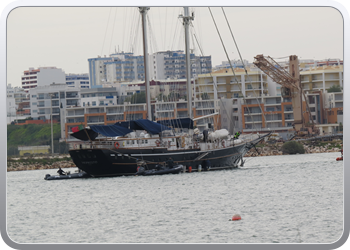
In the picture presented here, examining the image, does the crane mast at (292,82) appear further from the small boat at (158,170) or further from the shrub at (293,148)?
the small boat at (158,170)

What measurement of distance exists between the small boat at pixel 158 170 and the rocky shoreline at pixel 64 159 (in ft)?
102

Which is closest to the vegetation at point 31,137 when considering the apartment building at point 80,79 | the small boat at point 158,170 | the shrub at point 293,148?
the shrub at point 293,148

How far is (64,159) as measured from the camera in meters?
77.2

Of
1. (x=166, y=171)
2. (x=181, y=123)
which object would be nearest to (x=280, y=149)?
(x=181, y=123)

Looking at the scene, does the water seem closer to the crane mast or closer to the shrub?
the crane mast

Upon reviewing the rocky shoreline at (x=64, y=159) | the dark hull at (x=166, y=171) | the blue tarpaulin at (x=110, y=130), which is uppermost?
the blue tarpaulin at (x=110, y=130)

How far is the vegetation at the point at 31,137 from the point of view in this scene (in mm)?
83181

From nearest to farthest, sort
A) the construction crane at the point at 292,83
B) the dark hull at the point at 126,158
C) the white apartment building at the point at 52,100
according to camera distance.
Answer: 1. the dark hull at the point at 126,158
2. the construction crane at the point at 292,83
3. the white apartment building at the point at 52,100

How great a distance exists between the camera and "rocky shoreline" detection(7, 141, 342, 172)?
71.4 meters

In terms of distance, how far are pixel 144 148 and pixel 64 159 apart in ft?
133

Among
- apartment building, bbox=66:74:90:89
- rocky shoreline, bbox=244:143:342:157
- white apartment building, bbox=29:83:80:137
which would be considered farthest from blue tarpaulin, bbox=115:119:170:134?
apartment building, bbox=66:74:90:89

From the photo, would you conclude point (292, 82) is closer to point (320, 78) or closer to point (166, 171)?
point (320, 78)

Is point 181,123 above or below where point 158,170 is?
above

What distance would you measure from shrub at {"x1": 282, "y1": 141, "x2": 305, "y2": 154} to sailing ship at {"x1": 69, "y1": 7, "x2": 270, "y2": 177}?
37703 mm
